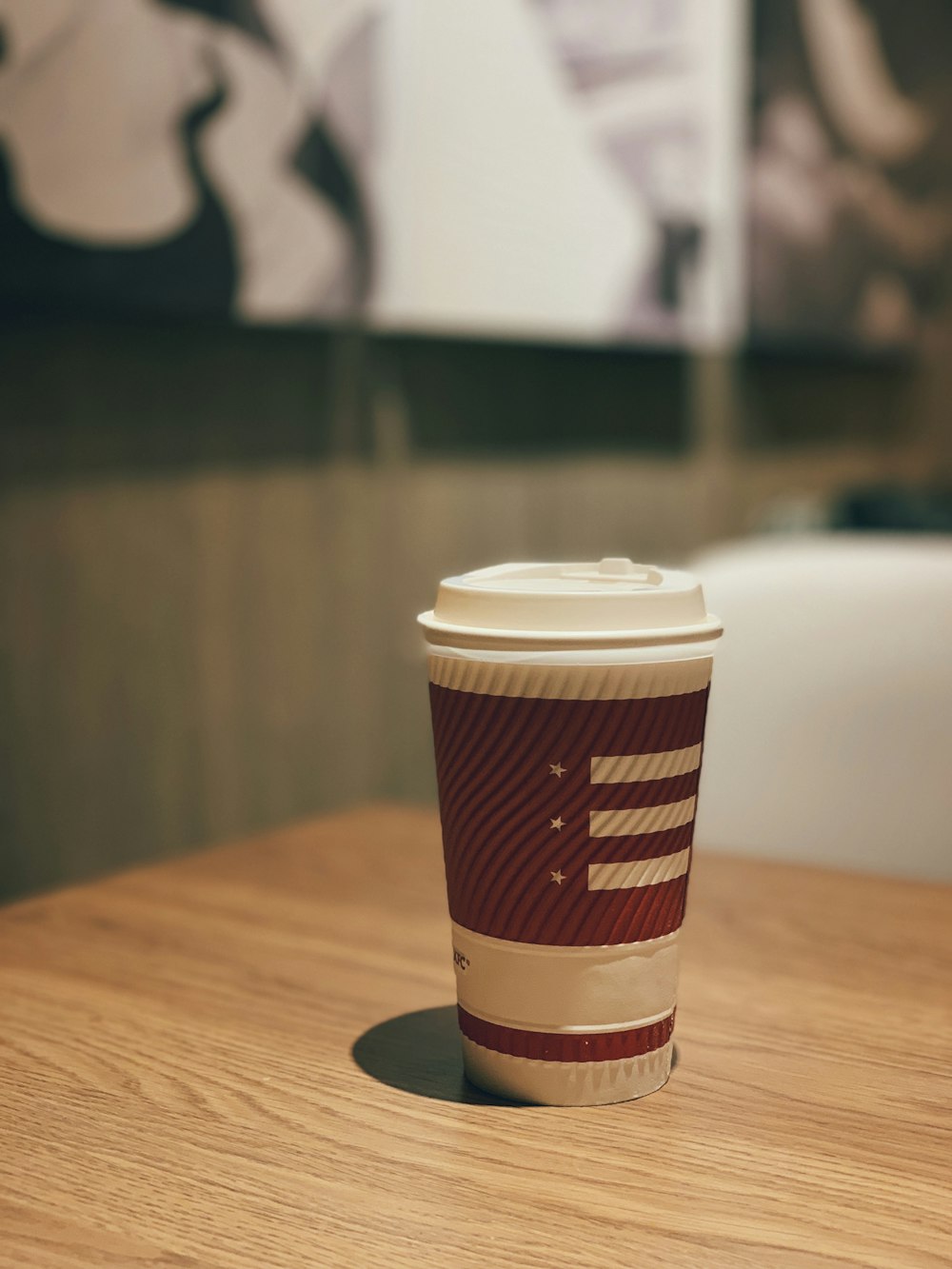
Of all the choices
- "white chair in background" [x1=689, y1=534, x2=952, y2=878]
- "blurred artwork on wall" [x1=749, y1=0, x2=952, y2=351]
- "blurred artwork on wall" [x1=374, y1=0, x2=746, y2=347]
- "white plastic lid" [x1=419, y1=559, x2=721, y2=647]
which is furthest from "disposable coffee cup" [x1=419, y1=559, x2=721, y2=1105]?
"blurred artwork on wall" [x1=749, y1=0, x2=952, y2=351]

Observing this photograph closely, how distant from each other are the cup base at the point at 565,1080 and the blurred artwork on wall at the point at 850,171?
244cm

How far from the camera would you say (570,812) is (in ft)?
1.54

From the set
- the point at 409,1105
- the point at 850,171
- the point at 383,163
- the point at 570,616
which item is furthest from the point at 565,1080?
the point at 850,171

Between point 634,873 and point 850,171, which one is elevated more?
point 850,171

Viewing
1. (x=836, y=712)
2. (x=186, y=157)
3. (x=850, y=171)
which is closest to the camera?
(x=836, y=712)

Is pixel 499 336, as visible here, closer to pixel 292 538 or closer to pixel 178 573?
pixel 292 538

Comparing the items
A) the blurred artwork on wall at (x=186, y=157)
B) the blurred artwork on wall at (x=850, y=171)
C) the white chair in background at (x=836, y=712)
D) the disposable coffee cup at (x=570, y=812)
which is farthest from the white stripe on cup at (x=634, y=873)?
the blurred artwork on wall at (x=850, y=171)

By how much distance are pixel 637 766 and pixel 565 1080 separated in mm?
113

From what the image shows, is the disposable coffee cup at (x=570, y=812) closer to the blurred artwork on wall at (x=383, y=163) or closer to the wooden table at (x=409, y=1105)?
the wooden table at (x=409, y=1105)

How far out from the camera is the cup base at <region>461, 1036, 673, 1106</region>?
1.58ft

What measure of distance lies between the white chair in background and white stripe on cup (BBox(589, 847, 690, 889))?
1.87 ft

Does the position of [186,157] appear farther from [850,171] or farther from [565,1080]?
[850,171]

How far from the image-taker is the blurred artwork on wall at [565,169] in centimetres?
204

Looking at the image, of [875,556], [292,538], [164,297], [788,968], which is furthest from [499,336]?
[788,968]
